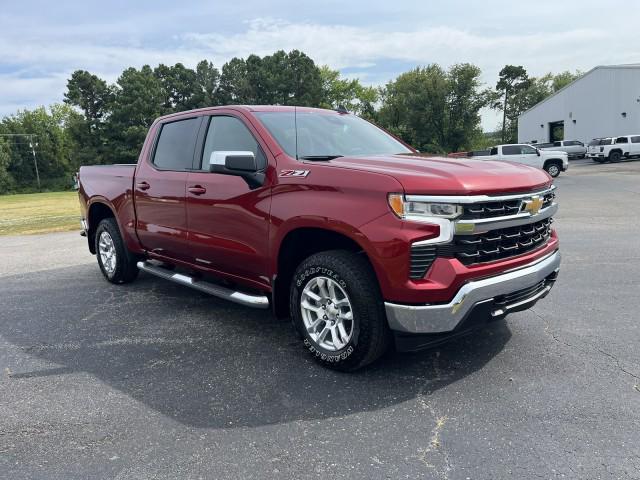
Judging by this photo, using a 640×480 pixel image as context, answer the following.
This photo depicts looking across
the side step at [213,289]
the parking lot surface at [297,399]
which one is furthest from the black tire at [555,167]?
the side step at [213,289]

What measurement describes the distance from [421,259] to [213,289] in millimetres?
2104

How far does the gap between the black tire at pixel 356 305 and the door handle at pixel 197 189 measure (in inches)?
53.9

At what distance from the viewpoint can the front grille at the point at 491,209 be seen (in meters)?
3.15

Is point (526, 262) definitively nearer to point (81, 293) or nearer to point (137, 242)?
point (137, 242)

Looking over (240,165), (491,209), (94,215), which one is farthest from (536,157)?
(240,165)

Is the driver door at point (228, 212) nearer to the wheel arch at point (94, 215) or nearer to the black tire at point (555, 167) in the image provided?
the wheel arch at point (94, 215)

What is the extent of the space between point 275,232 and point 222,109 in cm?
148

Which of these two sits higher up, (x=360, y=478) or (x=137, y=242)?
(x=137, y=242)

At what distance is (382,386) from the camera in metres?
3.46

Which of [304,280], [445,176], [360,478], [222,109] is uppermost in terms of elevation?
[222,109]

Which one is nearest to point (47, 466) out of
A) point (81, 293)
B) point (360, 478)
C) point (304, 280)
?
point (360, 478)

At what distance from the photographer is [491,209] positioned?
3.27 metres

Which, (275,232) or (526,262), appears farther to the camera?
(275,232)

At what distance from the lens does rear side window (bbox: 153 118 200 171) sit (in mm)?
4941
